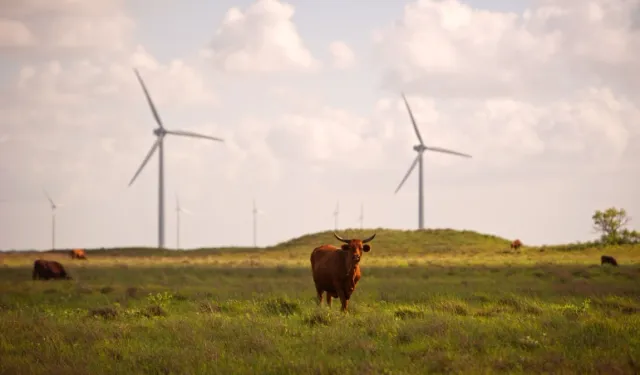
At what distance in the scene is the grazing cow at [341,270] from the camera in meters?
21.0

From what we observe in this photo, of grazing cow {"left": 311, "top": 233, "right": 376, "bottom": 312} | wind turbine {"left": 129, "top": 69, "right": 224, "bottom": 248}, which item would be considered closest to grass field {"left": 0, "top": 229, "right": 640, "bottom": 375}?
grazing cow {"left": 311, "top": 233, "right": 376, "bottom": 312}

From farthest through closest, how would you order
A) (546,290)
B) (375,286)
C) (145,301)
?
(375,286) < (546,290) < (145,301)

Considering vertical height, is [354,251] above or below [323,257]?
above

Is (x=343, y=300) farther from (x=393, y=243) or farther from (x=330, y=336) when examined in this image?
(x=393, y=243)

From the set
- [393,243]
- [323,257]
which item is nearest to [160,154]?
[393,243]

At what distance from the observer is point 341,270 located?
21.4 metres

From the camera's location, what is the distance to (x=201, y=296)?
25.7 m

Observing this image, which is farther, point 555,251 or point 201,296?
point 555,251

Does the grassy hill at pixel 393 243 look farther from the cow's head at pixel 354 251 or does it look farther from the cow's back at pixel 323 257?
the cow's head at pixel 354 251

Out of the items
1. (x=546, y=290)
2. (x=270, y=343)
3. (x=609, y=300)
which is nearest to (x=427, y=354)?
(x=270, y=343)

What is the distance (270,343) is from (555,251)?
60.9 m

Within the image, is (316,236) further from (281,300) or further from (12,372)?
(12,372)

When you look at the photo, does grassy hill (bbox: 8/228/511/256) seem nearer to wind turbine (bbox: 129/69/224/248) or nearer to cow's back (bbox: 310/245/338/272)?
wind turbine (bbox: 129/69/224/248)

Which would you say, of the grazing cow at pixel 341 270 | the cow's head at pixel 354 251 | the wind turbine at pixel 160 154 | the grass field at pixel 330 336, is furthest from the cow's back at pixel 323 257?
the wind turbine at pixel 160 154
